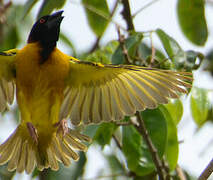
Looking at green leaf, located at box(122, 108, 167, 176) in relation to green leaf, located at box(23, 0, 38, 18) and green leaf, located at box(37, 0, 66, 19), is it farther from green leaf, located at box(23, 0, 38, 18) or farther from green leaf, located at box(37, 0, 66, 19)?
green leaf, located at box(23, 0, 38, 18)

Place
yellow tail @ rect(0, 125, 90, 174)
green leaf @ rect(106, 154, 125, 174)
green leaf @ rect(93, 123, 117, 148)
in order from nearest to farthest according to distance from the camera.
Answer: green leaf @ rect(93, 123, 117, 148), yellow tail @ rect(0, 125, 90, 174), green leaf @ rect(106, 154, 125, 174)

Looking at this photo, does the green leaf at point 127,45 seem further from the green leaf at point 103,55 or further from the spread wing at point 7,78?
the spread wing at point 7,78

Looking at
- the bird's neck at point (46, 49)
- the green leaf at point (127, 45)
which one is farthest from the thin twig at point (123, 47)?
the bird's neck at point (46, 49)

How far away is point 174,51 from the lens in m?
3.75

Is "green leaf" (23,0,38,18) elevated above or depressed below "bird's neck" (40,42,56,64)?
above

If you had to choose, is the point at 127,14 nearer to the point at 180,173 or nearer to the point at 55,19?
the point at 55,19

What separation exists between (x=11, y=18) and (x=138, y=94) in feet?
7.17

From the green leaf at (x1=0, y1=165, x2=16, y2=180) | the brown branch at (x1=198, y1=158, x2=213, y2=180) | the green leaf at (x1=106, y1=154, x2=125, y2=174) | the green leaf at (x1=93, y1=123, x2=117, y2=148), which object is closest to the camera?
the brown branch at (x1=198, y1=158, x2=213, y2=180)

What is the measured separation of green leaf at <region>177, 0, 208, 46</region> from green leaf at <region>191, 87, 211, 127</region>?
0.66m

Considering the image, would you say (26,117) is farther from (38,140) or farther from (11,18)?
(11,18)

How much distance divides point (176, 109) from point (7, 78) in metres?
1.41

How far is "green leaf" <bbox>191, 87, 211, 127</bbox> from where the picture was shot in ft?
12.6

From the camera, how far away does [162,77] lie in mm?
3717

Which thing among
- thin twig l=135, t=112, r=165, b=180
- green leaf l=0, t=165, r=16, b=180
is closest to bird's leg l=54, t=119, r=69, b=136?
thin twig l=135, t=112, r=165, b=180
